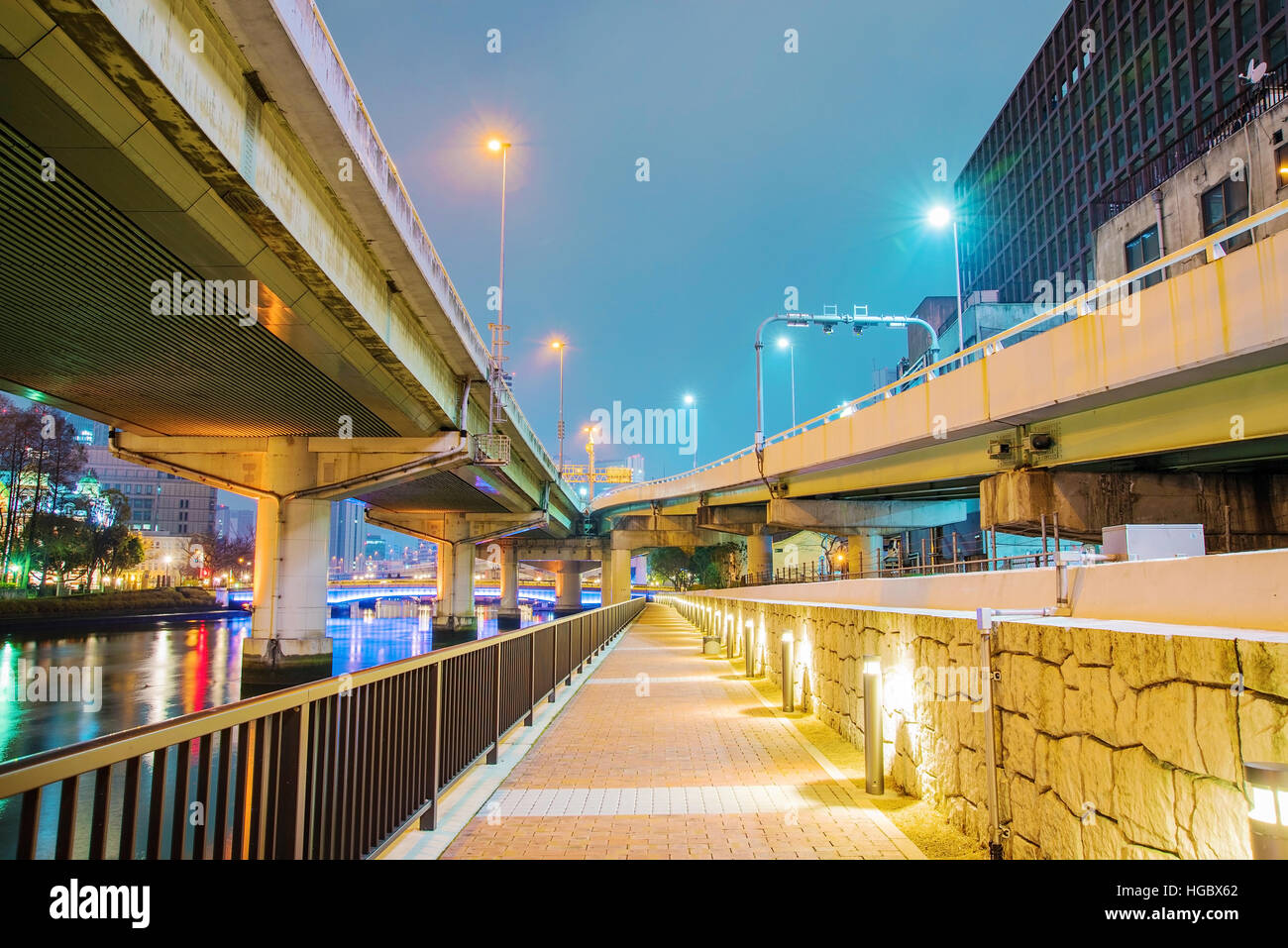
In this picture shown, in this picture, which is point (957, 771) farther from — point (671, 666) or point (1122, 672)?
point (671, 666)

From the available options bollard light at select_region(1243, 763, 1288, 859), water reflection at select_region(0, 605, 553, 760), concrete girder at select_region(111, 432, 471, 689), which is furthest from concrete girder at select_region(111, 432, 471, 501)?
bollard light at select_region(1243, 763, 1288, 859)

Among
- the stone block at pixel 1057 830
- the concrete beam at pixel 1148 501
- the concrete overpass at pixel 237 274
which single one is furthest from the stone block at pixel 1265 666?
the concrete beam at pixel 1148 501

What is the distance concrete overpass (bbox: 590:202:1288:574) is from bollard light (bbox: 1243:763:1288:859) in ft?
28.0

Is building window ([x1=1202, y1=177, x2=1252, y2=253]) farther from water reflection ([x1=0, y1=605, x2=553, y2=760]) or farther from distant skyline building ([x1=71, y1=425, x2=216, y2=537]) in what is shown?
distant skyline building ([x1=71, y1=425, x2=216, y2=537])

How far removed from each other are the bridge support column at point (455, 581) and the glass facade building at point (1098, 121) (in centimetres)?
4342

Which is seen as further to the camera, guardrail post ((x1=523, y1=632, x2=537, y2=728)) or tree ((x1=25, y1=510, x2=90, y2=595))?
tree ((x1=25, y1=510, x2=90, y2=595))

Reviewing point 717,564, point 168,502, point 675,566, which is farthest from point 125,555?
point 168,502

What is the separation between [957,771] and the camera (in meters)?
6.09

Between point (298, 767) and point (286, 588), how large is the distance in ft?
92.7

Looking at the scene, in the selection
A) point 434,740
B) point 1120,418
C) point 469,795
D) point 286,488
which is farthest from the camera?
point 286,488

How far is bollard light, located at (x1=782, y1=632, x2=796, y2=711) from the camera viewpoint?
12578mm

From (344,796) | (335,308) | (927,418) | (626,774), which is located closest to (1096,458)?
(927,418)

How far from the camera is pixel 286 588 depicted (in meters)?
29.8

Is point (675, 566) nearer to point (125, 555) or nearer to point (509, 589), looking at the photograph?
point (509, 589)
